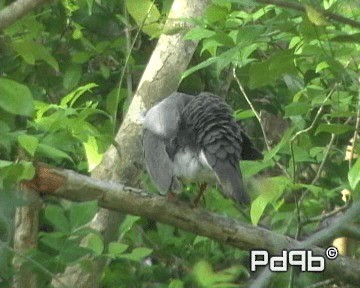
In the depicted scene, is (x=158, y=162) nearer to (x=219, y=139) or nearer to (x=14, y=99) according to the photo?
(x=219, y=139)

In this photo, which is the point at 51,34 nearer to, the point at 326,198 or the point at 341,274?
the point at 326,198

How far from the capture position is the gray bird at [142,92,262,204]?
3.31 m

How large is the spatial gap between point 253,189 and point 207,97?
47cm

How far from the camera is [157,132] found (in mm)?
3605

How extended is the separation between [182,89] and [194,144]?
3.30 ft

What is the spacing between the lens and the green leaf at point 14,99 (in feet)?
4.98

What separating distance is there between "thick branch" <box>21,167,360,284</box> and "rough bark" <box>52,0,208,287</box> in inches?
21.8

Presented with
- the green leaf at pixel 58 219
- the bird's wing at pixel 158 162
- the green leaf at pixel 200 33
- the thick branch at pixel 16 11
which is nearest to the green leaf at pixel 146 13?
the green leaf at pixel 200 33

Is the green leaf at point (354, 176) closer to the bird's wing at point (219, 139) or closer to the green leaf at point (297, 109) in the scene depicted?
the green leaf at point (297, 109)

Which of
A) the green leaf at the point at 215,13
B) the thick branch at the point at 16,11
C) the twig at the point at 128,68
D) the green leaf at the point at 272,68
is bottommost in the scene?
the twig at the point at 128,68

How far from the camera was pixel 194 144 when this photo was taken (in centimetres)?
349

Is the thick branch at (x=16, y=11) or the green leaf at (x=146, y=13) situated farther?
the green leaf at (x=146, y=13)

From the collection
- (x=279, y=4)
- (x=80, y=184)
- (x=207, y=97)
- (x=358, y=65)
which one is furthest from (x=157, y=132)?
(x=279, y=4)

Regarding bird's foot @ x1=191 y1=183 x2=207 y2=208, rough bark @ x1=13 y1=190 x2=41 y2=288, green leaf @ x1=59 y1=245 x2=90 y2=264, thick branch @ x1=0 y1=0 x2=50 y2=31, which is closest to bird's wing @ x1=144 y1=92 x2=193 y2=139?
bird's foot @ x1=191 y1=183 x2=207 y2=208
